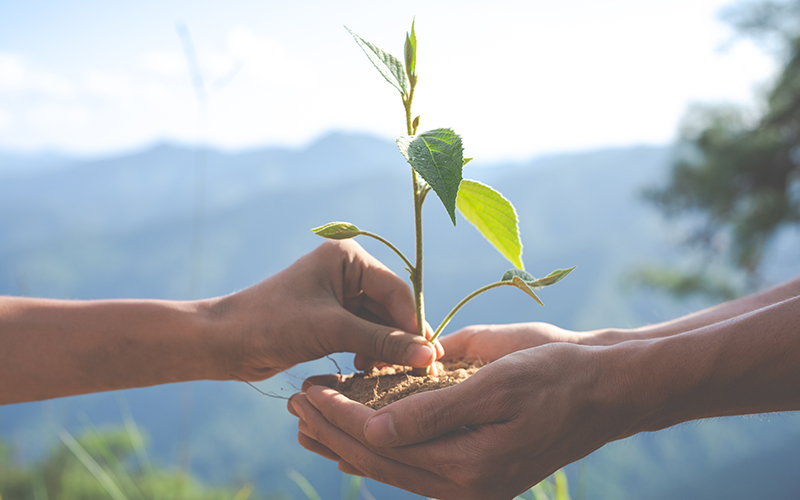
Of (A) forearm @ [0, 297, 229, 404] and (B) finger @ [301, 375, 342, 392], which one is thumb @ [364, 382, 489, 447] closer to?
(B) finger @ [301, 375, 342, 392]

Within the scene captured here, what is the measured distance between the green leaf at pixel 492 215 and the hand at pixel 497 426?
0.57 ft

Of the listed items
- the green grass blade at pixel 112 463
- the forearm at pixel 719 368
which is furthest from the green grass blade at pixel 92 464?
the forearm at pixel 719 368

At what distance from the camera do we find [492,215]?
0.73 m

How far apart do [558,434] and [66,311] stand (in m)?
0.83

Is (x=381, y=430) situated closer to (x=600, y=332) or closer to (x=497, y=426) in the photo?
(x=497, y=426)

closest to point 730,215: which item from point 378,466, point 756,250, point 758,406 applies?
point 756,250

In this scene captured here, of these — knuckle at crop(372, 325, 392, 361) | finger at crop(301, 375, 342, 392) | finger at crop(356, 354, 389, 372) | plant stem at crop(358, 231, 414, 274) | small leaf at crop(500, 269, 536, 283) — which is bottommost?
finger at crop(301, 375, 342, 392)

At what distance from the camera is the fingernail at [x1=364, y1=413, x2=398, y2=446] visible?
567 mm

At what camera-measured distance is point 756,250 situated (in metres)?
3.99

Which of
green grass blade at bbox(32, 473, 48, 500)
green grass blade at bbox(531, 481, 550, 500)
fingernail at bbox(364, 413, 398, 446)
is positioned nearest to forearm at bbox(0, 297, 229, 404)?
fingernail at bbox(364, 413, 398, 446)

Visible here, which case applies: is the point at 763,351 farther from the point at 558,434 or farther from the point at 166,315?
→ the point at 166,315

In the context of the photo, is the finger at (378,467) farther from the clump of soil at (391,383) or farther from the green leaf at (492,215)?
the green leaf at (492,215)

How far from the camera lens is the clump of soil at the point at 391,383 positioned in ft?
2.24

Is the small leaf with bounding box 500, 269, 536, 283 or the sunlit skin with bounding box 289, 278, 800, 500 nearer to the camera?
the sunlit skin with bounding box 289, 278, 800, 500
